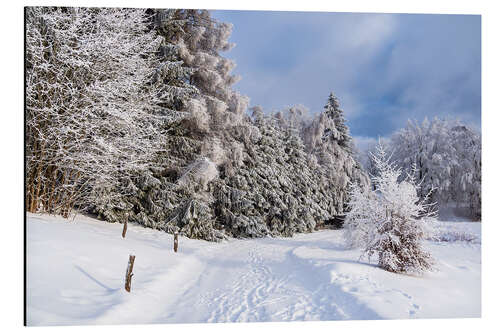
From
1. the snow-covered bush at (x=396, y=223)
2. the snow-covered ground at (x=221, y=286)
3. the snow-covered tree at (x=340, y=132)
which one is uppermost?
the snow-covered tree at (x=340, y=132)

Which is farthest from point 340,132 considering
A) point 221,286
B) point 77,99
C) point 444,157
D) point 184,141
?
point 77,99

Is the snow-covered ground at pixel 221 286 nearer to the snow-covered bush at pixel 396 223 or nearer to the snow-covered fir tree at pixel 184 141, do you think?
the snow-covered bush at pixel 396 223

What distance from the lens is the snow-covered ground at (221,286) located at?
3.18 metres

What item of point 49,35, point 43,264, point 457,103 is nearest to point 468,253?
point 457,103

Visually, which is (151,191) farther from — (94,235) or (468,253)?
(468,253)

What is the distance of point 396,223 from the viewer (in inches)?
177

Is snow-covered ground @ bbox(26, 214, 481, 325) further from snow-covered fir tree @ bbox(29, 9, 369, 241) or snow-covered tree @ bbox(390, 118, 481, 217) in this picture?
snow-covered fir tree @ bbox(29, 9, 369, 241)

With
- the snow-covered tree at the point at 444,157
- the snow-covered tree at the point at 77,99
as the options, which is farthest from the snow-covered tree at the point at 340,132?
the snow-covered tree at the point at 77,99

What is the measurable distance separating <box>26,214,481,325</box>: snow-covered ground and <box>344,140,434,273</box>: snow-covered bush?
25 cm

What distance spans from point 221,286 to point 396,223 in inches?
117

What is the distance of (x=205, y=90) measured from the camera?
8.14 m

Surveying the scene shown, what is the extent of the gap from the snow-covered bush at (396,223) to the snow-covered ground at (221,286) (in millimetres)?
246

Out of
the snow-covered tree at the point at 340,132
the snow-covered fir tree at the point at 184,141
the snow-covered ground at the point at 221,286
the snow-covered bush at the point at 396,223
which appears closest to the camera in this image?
the snow-covered ground at the point at 221,286

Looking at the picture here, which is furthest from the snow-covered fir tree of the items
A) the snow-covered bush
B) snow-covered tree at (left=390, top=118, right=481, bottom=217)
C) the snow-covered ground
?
the snow-covered ground
